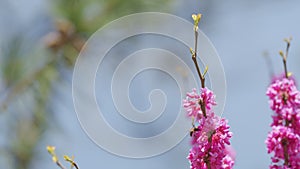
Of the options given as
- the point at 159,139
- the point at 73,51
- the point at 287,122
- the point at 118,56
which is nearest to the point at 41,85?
the point at 73,51

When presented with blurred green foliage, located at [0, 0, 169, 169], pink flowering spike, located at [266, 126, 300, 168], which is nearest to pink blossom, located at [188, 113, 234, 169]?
pink flowering spike, located at [266, 126, 300, 168]

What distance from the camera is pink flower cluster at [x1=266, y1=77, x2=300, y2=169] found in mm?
992

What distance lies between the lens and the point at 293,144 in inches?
39.6

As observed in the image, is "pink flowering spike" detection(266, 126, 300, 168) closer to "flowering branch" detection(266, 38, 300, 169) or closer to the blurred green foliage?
"flowering branch" detection(266, 38, 300, 169)

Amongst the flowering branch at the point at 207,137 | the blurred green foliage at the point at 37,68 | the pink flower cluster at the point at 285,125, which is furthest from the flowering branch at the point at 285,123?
the blurred green foliage at the point at 37,68

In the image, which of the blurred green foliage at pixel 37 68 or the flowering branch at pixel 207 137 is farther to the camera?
the blurred green foliage at pixel 37 68

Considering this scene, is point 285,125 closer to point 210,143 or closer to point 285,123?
point 285,123

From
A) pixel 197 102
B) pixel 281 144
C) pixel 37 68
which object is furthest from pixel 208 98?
pixel 37 68

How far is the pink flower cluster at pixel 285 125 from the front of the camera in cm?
99

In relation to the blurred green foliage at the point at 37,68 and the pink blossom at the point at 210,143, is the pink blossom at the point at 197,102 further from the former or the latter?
the blurred green foliage at the point at 37,68

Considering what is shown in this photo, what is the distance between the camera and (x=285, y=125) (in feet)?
3.36

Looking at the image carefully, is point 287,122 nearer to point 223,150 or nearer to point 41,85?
point 223,150

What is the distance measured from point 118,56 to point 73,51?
22 cm

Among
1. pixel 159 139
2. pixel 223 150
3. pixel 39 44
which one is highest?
pixel 39 44
